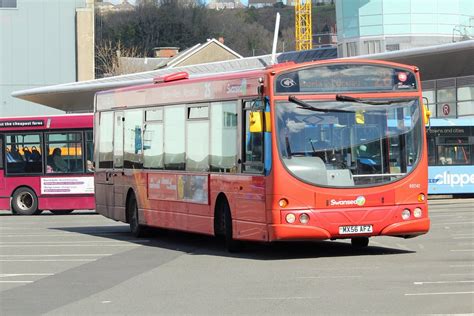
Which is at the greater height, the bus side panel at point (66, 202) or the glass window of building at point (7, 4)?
the glass window of building at point (7, 4)

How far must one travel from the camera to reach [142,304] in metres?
11.3

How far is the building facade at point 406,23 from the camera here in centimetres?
6525

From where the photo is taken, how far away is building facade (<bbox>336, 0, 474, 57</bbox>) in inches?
2569

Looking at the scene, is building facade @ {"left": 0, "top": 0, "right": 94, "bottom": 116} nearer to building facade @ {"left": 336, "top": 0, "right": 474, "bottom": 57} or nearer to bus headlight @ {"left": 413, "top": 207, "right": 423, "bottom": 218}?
building facade @ {"left": 336, "top": 0, "right": 474, "bottom": 57}

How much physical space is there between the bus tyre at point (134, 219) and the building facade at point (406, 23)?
152ft

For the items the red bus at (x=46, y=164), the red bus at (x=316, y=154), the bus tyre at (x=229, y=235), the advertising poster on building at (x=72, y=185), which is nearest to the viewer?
the red bus at (x=316, y=154)

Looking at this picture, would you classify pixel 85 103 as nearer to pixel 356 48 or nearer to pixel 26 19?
pixel 26 19

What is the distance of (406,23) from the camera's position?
2589 inches

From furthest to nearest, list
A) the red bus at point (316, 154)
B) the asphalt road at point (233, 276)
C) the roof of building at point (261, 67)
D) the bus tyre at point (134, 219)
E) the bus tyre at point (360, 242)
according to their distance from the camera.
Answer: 1. the roof of building at point (261, 67)
2. the bus tyre at point (134, 219)
3. the bus tyre at point (360, 242)
4. the red bus at point (316, 154)
5. the asphalt road at point (233, 276)

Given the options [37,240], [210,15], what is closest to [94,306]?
[37,240]

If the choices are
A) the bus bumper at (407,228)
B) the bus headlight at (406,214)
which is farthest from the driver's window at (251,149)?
the bus headlight at (406,214)

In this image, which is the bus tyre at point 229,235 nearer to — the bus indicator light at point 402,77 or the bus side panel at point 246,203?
the bus side panel at point 246,203

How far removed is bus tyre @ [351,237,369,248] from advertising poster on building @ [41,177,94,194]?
15839 millimetres

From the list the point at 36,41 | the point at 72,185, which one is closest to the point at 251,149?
the point at 72,185
